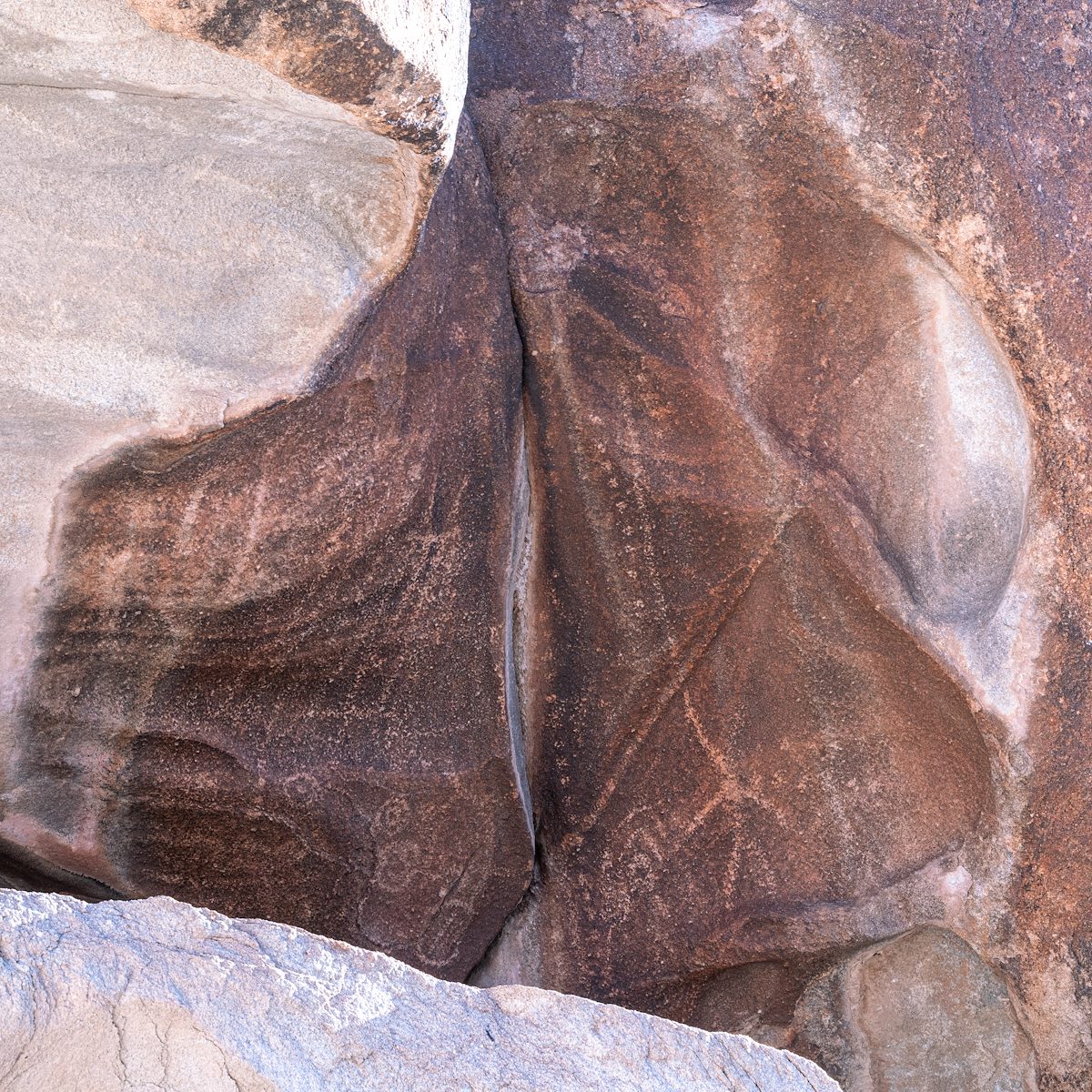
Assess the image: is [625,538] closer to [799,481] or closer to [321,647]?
[799,481]

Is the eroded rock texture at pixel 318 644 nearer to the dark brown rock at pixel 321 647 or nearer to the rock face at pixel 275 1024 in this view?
the dark brown rock at pixel 321 647

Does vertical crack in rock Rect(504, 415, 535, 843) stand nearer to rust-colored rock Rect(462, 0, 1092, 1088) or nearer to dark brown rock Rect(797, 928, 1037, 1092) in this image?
rust-colored rock Rect(462, 0, 1092, 1088)

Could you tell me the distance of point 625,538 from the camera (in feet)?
6.15

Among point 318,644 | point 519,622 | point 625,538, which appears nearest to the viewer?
point 318,644

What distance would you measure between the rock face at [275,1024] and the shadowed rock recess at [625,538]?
503 millimetres

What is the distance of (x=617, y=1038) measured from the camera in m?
1.26

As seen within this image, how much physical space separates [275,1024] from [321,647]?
66 centimetres

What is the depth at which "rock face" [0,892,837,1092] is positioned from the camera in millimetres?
1053

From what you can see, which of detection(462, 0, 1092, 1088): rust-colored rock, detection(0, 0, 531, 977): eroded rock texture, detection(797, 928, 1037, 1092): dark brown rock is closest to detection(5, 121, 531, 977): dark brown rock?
detection(0, 0, 531, 977): eroded rock texture

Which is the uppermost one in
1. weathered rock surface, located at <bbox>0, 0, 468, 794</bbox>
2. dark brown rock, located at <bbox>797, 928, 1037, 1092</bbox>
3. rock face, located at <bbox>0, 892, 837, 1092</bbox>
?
weathered rock surface, located at <bbox>0, 0, 468, 794</bbox>

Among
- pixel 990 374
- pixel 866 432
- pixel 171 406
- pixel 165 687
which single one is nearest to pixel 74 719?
pixel 165 687

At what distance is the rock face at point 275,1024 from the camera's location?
105cm

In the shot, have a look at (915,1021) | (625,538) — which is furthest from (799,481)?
(915,1021)

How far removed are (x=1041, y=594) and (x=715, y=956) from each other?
2.52 feet
